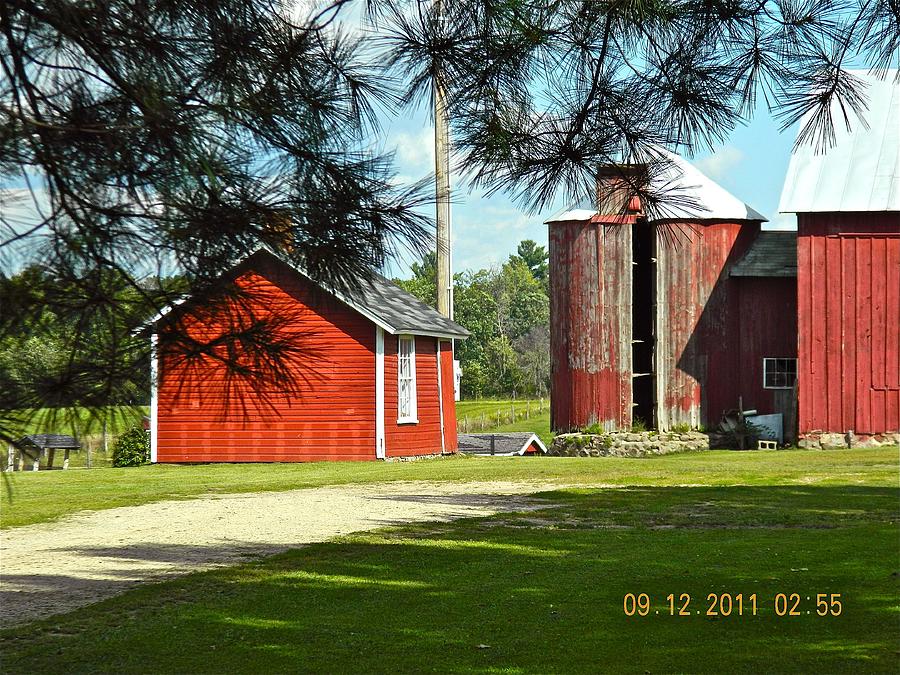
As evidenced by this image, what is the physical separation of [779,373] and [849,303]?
9.81 ft

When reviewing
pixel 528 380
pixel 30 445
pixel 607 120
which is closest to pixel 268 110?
pixel 30 445

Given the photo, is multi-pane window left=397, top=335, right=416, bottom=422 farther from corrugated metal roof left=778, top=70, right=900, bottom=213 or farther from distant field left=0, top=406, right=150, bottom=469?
distant field left=0, top=406, right=150, bottom=469

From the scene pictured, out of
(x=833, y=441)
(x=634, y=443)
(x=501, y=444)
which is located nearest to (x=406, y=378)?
(x=634, y=443)

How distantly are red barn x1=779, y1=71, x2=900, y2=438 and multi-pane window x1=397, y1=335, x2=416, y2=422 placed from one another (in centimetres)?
877

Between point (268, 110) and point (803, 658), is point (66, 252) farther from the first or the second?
point (803, 658)

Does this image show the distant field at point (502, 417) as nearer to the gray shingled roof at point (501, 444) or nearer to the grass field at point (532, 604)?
the gray shingled roof at point (501, 444)

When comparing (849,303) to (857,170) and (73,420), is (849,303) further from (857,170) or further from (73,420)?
(73,420)

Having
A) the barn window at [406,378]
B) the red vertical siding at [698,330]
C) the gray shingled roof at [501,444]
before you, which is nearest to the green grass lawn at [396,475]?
the barn window at [406,378]

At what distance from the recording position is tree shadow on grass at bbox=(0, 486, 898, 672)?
568 cm

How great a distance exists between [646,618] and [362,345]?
16565 mm

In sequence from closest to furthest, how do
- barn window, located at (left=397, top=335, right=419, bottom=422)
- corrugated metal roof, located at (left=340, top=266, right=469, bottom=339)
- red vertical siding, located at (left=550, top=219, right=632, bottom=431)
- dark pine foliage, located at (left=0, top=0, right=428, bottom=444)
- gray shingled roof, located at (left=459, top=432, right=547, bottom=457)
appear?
1. dark pine foliage, located at (left=0, top=0, right=428, bottom=444)
2. corrugated metal roof, located at (left=340, top=266, right=469, bottom=339)
3. barn window, located at (left=397, top=335, right=419, bottom=422)
4. red vertical siding, located at (left=550, top=219, right=632, bottom=431)
5. gray shingled roof, located at (left=459, top=432, right=547, bottom=457)

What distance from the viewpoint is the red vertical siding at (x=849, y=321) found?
23656 mm

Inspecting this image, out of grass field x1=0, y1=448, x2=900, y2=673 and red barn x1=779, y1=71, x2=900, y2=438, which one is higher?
red barn x1=779, y1=71, x2=900, y2=438

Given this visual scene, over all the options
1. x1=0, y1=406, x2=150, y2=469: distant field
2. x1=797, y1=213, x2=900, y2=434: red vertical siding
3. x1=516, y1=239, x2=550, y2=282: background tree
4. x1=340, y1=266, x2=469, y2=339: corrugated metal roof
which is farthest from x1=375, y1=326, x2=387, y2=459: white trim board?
x1=516, y1=239, x2=550, y2=282: background tree
